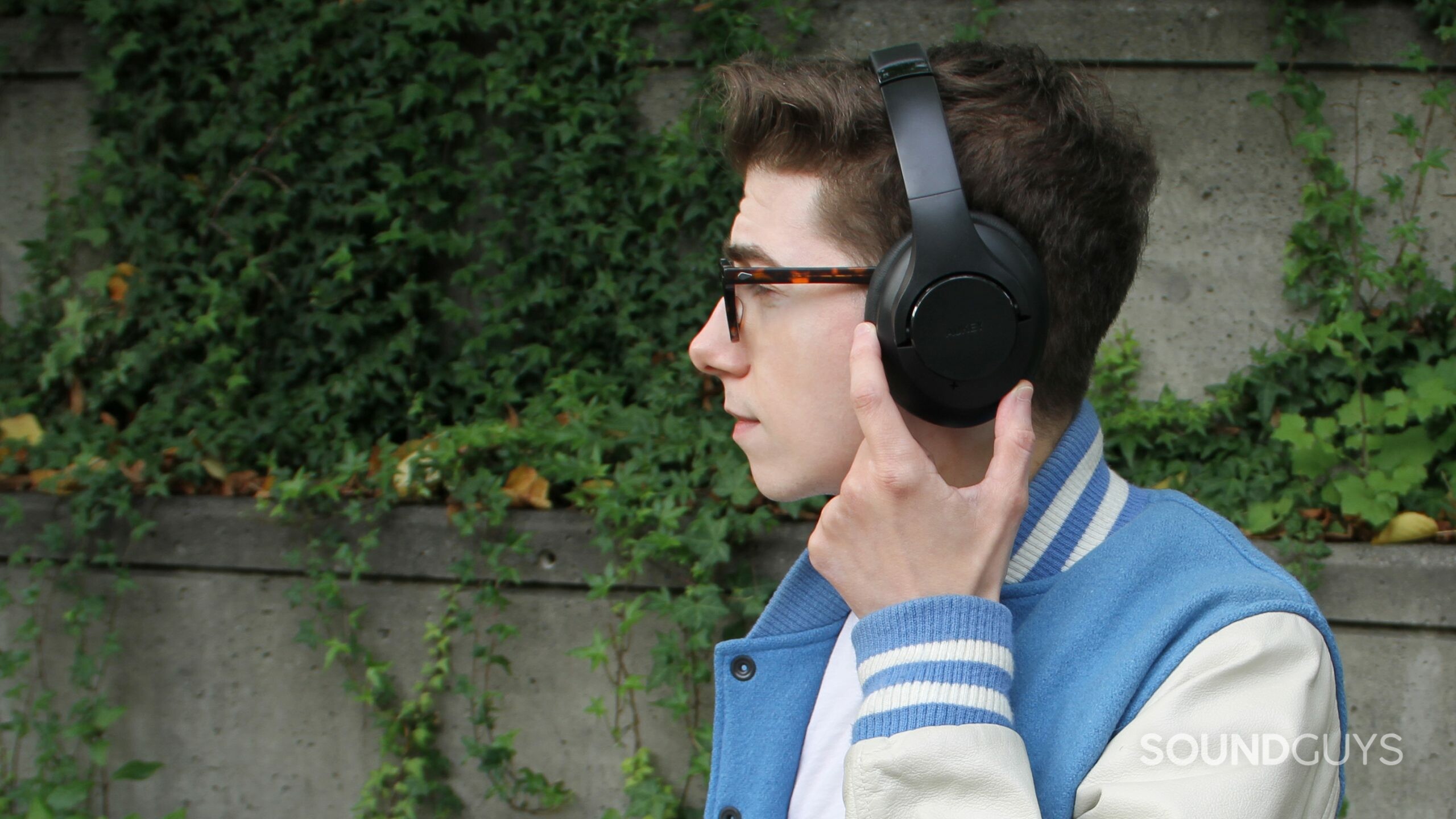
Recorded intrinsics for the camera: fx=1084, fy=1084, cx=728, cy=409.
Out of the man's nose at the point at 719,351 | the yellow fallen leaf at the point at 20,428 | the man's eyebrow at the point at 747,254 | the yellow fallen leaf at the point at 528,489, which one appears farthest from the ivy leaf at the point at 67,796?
the man's eyebrow at the point at 747,254

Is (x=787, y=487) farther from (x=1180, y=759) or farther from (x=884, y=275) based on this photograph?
(x=1180, y=759)

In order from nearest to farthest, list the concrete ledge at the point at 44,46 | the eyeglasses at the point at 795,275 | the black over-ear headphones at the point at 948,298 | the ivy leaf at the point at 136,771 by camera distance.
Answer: the black over-ear headphones at the point at 948,298
the eyeglasses at the point at 795,275
the ivy leaf at the point at 136,771
the concrete ledge at the point at 44,46

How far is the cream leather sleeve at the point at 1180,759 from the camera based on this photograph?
3.47ft

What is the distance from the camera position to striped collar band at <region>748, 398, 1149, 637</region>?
1.46 metres

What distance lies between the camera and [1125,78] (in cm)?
355

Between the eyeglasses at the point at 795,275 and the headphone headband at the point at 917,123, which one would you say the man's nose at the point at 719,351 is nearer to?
the eyeglasses at the point at 795,275

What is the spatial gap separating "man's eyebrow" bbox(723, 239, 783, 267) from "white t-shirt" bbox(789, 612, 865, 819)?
1.87ft

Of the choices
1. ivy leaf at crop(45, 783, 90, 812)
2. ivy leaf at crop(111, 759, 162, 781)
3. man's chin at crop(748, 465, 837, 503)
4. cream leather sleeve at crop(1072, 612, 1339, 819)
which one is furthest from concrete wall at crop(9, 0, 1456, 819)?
cream leather sleeve at crop(1072, 612, 1339, 819)

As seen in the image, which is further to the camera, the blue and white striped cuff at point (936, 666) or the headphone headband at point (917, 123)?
the headphone headband at point (917, 123)

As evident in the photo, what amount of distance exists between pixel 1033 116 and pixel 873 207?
0.25 m

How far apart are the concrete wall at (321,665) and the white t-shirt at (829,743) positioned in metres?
1.36

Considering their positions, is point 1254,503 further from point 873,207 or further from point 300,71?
point 300,71

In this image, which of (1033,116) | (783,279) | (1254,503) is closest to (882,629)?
(783,279)

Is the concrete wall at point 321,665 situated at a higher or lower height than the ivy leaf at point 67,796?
higher
